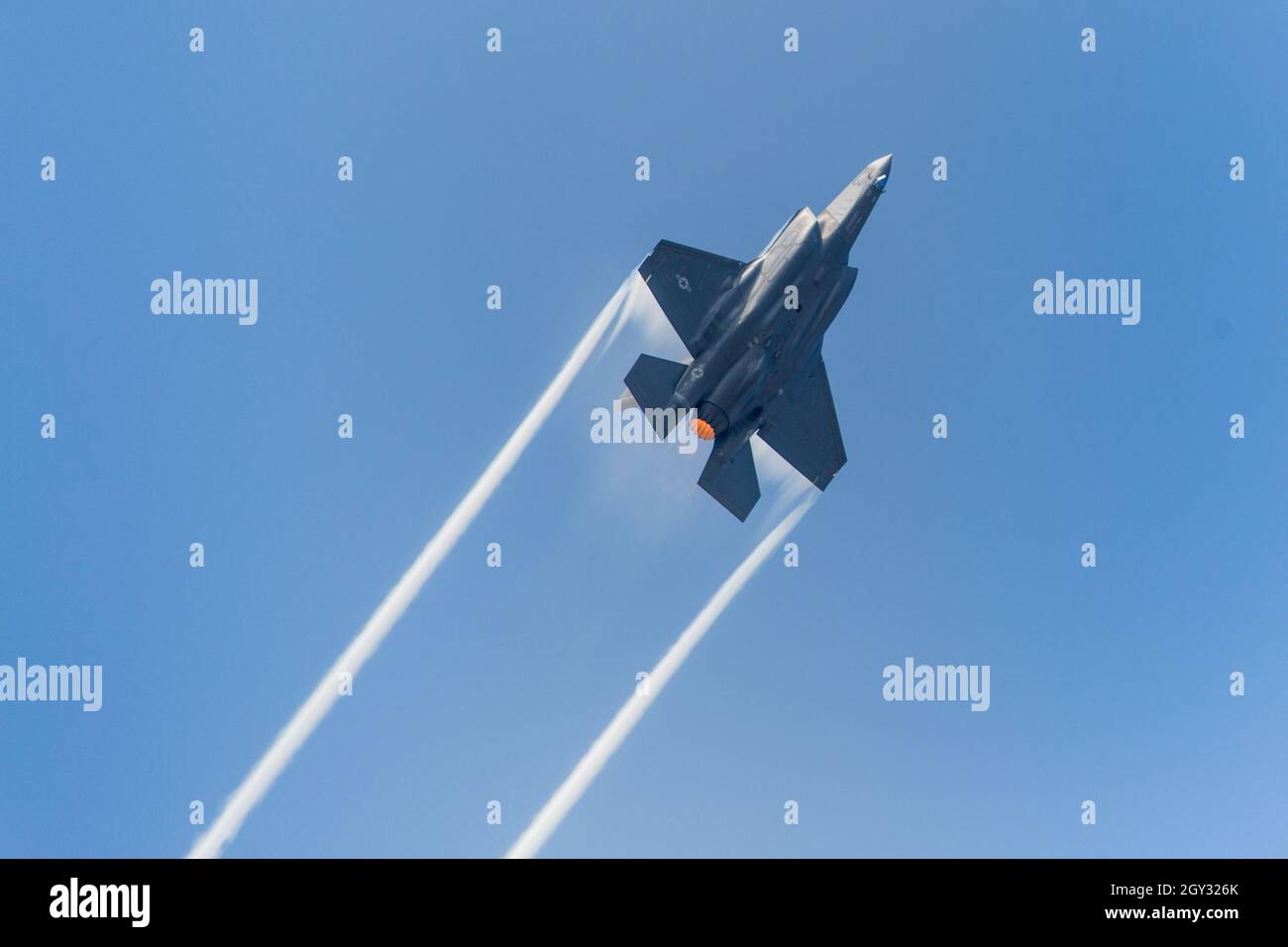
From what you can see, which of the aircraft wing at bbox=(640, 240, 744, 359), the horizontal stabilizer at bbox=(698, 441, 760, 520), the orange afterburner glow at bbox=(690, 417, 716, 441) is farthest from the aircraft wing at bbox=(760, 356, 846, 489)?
the aircraft wing at bbox=(640, 240, 744, 359)

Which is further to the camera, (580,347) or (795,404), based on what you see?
(795,404)

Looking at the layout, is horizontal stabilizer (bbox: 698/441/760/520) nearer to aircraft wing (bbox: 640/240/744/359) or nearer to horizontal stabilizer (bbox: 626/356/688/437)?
horizontal stabilizer (bbox: 626/356/688/437)

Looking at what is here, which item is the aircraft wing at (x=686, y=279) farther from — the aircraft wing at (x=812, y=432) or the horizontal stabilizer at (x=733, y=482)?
the aircraft wing at (x=812, y=432)

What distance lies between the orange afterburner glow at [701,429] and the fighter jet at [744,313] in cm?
4

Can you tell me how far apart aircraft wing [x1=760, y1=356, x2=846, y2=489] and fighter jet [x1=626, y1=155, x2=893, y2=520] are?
2.47 meters

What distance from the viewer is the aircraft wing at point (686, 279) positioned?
3872cm

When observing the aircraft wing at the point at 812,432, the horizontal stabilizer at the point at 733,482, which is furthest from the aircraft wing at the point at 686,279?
the aircraft wing at the point at 812,432

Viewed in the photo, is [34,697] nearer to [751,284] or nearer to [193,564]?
[193,564]

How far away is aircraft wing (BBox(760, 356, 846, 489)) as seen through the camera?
42406 mm

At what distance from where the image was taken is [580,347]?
3919 cm

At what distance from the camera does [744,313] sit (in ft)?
124
